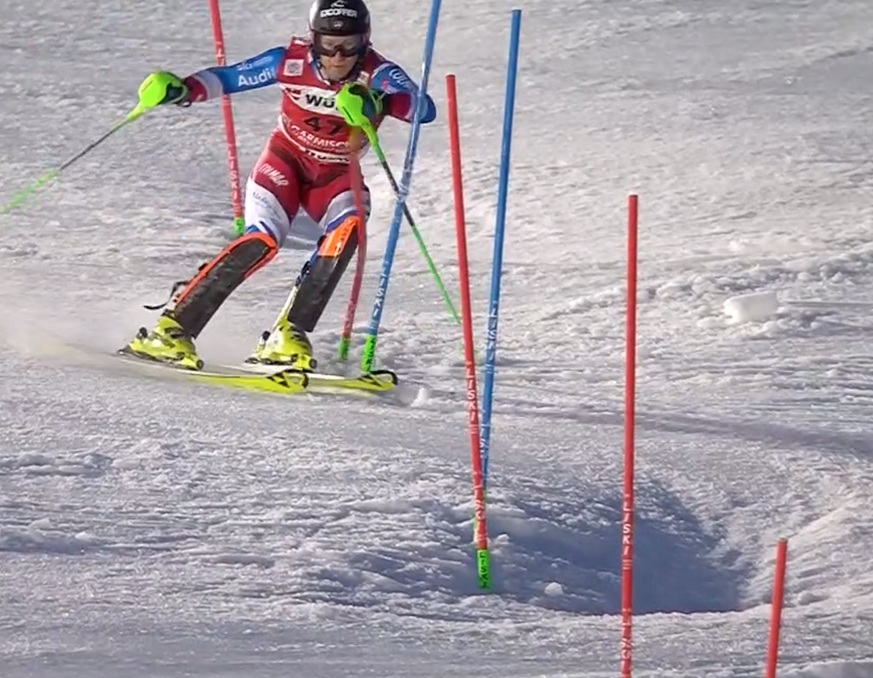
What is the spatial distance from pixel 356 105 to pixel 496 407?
1225mm

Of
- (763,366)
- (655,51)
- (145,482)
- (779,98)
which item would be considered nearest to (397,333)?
(763,366)

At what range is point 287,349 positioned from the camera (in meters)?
6.33

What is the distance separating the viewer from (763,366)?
6887 millimetres

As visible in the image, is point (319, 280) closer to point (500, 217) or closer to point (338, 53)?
point (338, 53)

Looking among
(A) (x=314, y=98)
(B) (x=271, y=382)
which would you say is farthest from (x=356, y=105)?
(B) (x=271, y=382)

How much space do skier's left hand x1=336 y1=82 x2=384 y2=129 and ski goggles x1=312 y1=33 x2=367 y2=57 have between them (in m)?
0.18

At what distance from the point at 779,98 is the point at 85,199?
4992 millimetres

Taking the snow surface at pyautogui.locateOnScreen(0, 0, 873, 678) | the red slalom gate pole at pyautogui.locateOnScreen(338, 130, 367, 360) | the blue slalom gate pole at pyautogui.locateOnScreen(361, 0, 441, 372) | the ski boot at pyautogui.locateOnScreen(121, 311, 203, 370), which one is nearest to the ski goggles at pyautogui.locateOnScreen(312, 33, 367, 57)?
the blue slalom gate pole at pyautogui.locateOnScreen(361, 0, 441, 372)

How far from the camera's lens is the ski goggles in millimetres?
6246

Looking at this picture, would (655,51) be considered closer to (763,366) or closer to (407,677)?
(763,366)

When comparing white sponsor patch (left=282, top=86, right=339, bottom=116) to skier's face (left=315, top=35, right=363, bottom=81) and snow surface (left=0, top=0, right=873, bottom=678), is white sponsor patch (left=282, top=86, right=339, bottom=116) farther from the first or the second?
snow surface (left=0, top=0, right=873, bottom=678)

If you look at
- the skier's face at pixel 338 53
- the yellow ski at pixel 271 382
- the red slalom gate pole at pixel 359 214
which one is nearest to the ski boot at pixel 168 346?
the yellow ski at pixel 271 382

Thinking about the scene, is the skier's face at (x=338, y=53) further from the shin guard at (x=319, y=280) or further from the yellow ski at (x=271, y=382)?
the yellow ski at (x=271, y=382)

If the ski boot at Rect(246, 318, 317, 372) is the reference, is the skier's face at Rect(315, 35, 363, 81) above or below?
above
